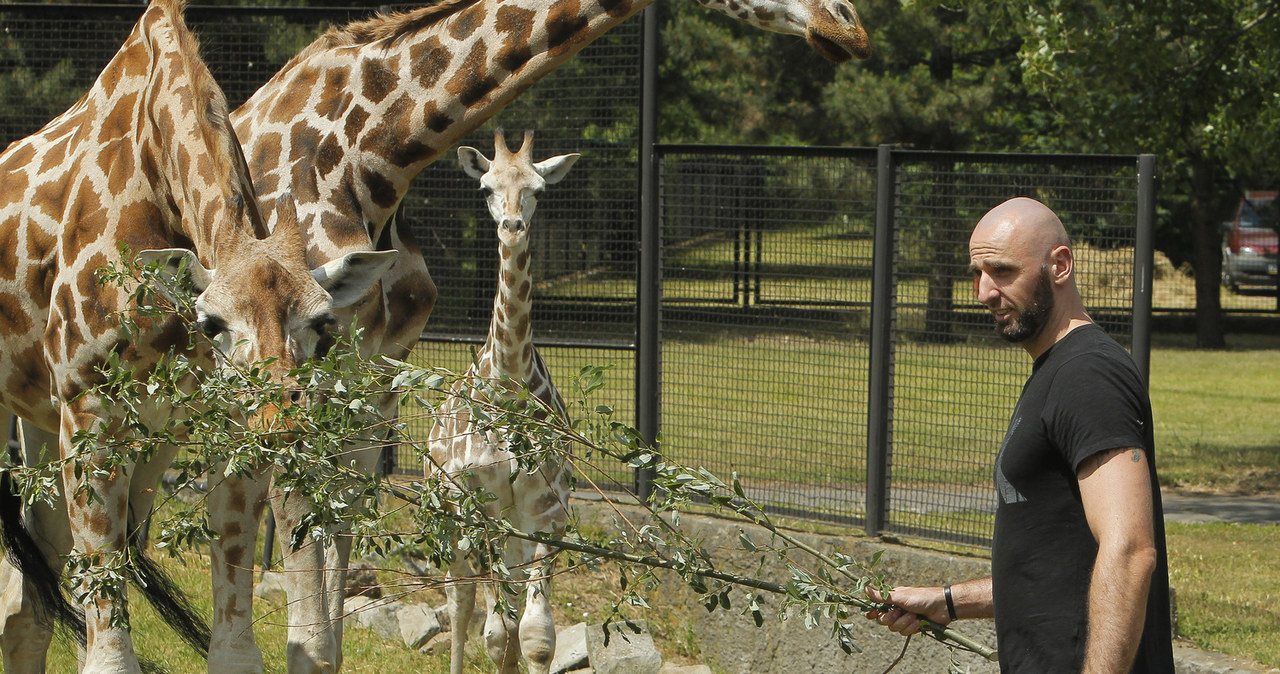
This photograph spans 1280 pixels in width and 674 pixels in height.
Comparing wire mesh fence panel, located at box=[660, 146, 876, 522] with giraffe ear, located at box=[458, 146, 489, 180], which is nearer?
giraffe ear, located at box=[458, 146, 489, 180]

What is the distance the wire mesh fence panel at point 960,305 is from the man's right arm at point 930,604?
3099 millimetres

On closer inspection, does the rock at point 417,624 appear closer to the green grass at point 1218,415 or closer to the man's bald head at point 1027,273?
the man's bald head at point 1027,273

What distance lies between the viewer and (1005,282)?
3.04 m

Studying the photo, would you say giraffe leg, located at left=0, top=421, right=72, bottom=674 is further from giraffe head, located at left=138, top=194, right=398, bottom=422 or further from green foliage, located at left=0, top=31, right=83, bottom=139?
green foliage, located at left=0, top=31, right=83, bottom=139

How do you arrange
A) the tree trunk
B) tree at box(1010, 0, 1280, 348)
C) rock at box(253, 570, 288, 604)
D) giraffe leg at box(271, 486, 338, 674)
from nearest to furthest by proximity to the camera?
giraffe leg at box(271, 486, 338, 674), rock at box(253, 570, 288, 604), tree at box(1010, 0, 1280, 348), the tree trunk

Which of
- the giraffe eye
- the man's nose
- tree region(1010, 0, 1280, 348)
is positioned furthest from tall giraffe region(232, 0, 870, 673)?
tree region(1010, 0, 1280, 348)

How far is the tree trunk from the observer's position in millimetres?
18609

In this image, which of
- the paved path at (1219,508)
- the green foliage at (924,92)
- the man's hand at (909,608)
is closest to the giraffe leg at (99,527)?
the man's hand at (909,608)

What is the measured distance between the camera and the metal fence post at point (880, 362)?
654 centimetres

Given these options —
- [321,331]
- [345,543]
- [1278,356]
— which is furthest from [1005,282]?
[1278,356]

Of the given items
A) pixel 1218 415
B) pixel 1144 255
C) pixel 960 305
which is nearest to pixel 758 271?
pixel 960 305

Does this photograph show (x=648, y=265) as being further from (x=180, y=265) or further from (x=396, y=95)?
(x=180, y=265)

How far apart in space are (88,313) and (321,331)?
39.9 inches

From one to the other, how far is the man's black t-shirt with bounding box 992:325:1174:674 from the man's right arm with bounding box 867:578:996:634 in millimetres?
271
